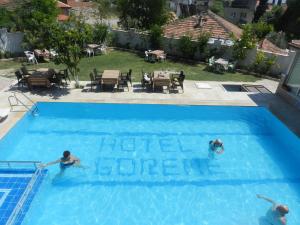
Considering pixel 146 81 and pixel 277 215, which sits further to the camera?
pixel 146 81

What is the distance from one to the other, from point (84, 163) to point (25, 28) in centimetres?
1519

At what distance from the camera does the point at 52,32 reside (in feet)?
43.9

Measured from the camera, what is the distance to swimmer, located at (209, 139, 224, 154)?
10562mm

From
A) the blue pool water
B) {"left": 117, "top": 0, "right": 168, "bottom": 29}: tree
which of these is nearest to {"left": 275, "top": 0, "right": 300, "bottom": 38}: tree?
{"left": 117, "top": 0, "right": 168, "bottom": 29}: tree

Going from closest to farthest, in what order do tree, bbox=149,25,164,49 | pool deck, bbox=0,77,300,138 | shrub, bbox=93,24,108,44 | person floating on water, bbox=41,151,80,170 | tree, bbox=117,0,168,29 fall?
person floating on water, bbox=41,151,80,170 < pool deck, bbox=0,77,300,138 < tree, bbox=149,25,164,49 < shrub, bbox=93,24,108,44 < tree, bbox=117,0,168,29

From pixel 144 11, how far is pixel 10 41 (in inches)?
502

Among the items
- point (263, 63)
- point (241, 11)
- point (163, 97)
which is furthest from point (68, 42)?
point (241, 11)

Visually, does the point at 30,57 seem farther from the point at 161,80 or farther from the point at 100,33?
the point at 161,80

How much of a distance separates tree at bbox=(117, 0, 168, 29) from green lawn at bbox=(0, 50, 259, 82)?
6.20 metres

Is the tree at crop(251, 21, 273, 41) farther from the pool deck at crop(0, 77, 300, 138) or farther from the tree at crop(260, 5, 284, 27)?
the tree at crop(260, 5, 284, 27)

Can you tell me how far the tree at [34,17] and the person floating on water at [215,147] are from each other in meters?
15.3

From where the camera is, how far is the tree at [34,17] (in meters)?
20.1

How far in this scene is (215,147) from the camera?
10.8 meters

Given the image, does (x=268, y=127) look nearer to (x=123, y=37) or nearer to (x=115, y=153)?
(x=115, y=153)
